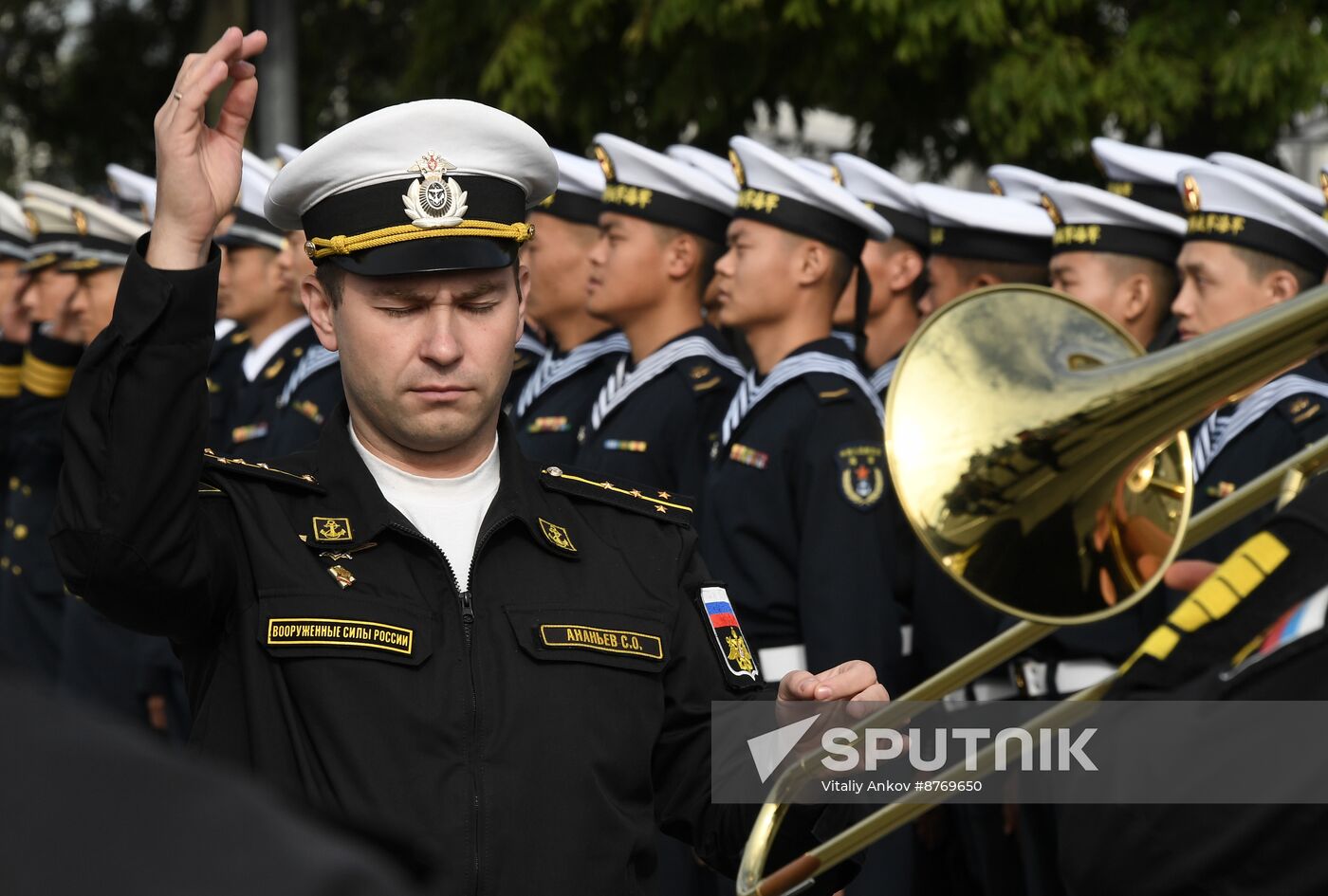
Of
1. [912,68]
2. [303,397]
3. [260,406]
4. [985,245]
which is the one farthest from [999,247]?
[912,68]

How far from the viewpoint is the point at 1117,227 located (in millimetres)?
5824

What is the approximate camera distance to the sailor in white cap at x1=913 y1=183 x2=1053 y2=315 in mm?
6332

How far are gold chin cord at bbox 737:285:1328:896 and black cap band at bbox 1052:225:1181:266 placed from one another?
3545mm

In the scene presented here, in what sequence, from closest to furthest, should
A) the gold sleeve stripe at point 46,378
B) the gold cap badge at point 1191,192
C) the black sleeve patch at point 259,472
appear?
1. the black sleeve patch at point 259,472
2. the gold cap badge at point 1191,192
3. the gold sleeve stripe at point 46,378

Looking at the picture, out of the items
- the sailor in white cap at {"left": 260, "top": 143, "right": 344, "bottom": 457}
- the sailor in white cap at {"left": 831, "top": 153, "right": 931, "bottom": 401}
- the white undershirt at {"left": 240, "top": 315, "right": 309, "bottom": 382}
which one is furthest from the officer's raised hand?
the white undershirt at {"left": 240, "top": 315, "right": 309, "bottom": 382}

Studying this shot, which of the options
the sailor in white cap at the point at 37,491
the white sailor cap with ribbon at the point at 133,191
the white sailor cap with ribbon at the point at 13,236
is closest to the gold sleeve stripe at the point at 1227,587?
the sailor in white cap at the point at 37,491

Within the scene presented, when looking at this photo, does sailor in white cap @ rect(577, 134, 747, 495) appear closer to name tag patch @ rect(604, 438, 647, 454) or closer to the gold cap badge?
name tag patch @ rect(604, 438, 647, 454)

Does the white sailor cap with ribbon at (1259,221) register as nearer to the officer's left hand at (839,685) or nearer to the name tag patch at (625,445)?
the name tag patch at (625,445)

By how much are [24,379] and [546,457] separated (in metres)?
2.94

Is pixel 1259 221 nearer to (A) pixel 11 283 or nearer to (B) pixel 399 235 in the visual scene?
(B) pixel 399 235

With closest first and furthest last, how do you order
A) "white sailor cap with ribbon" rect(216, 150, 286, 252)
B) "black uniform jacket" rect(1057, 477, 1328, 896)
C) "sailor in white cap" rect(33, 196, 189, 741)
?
"black uniform jacket" rect(1057, 477, 1328, 896), "sailor in white cap" rect(33, 196, 189, 741), "white sailor cap with ribbon" rect(216, 150, 286, 252)

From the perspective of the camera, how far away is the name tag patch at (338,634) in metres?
2.56

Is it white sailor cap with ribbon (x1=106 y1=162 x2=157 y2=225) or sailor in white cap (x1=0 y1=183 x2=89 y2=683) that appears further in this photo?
white sailor cap with ribbon (x1=106 y1=162 x2=157 y2=225)

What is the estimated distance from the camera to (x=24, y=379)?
25.9 feet
